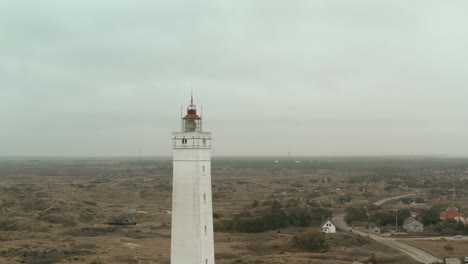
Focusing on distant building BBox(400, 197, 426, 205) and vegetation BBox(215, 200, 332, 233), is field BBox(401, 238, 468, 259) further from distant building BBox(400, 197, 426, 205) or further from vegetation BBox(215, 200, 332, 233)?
distant building BBox(400, 197, 426, 205)

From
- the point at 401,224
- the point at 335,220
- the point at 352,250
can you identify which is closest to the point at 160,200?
the point at 335,220

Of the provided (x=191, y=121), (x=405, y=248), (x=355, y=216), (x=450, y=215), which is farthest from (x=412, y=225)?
(x=191, y=121)

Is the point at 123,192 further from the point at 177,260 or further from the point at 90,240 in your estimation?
the point at 177,260

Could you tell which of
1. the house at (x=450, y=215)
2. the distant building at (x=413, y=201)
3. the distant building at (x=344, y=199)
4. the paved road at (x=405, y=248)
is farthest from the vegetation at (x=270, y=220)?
the distant building at (x=413, y=201)

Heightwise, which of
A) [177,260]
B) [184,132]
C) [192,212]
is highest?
[184,132]

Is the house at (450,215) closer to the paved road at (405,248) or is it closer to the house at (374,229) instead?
the house at (374,229)

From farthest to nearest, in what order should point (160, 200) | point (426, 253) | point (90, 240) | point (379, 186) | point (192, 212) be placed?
point (379, 186), point (160, 200), point (90, 240), point (426, 253), point (192, 212)

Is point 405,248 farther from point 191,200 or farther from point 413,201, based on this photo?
point 413,201

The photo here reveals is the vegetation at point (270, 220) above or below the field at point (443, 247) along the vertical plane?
above
